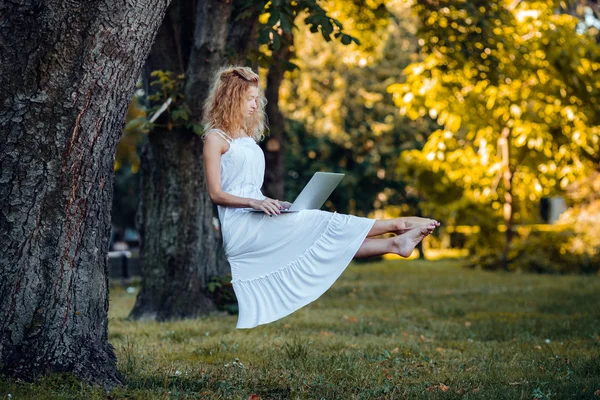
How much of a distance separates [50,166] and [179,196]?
15.9 feet

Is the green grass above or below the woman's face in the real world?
below

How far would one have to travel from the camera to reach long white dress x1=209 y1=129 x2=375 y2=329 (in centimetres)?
558

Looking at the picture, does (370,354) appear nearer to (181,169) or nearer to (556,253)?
(181,169)

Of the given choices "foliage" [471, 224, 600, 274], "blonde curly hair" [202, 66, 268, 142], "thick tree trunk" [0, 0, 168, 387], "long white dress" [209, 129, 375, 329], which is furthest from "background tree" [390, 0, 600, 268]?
"thick tree trunk" [0, 0, 168, 387]

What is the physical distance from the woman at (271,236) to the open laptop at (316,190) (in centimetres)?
6

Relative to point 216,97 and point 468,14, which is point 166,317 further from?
point 468,14

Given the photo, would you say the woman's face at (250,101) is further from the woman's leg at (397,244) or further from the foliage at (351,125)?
the foliage at (351,125)

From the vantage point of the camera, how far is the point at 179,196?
32.0 feet

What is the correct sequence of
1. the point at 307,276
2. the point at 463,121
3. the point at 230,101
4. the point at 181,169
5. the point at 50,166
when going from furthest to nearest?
the point at 463,121, the point at 181,169, the point at 230,101, the point at 307,276, the point at 50,166

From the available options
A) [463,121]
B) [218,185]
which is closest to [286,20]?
[218,185]

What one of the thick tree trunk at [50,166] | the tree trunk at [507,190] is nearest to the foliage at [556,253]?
the tree trunk at [507,190]

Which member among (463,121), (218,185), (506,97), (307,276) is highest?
(506,97)

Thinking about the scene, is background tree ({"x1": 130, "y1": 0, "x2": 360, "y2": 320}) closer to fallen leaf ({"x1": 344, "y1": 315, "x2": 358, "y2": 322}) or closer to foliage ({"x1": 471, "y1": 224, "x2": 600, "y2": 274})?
fallen leaf ({"x1": 344, "y1": 315, "x2": 358, "y2": 322})

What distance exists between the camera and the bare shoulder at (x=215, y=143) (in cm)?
574
